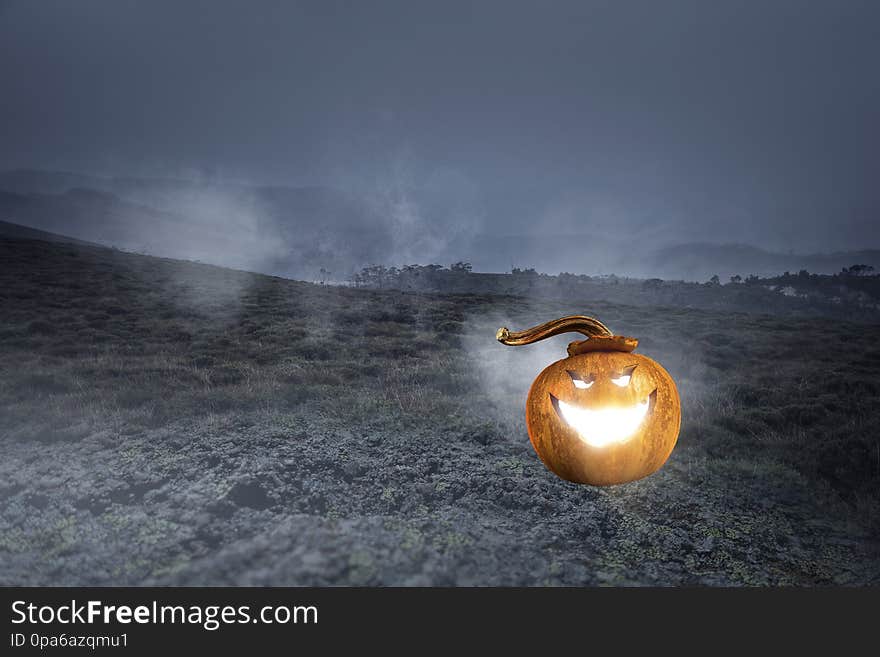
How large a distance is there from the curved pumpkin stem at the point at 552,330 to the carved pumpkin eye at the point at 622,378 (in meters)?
0.39

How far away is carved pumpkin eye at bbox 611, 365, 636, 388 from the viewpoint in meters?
4.07

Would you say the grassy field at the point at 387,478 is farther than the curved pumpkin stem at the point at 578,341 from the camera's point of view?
No

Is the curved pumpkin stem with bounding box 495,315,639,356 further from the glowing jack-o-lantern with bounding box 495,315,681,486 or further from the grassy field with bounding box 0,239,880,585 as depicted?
the grassy field with bounding box 0,239,880,585

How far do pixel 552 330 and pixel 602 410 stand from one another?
2.86 feet

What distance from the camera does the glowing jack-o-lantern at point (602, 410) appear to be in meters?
4.05

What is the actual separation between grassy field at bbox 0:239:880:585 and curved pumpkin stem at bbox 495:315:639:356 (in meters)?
1.79

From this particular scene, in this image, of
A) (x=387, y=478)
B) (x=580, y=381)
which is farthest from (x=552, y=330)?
(x=387, y=478)

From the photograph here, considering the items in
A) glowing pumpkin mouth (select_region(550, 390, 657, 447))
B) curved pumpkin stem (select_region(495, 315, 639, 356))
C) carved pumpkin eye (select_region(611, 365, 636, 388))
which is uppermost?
curved pumpkin stem (select_region(495, 315, 639, 356))

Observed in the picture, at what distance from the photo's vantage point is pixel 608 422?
4.04m

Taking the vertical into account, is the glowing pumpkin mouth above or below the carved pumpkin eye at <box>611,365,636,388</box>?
below

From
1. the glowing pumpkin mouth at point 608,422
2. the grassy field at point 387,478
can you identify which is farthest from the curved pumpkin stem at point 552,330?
the grassy field at point 387,478

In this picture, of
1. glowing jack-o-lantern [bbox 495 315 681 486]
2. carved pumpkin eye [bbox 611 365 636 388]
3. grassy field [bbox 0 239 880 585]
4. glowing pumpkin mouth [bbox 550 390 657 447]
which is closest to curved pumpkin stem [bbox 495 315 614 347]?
glowing jack-o-lantern [bbox 495 315 681 486]

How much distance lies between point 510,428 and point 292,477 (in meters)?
3.65

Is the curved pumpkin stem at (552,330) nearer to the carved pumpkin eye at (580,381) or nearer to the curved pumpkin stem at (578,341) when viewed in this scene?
the curved pumpkin stem at (578,341)
